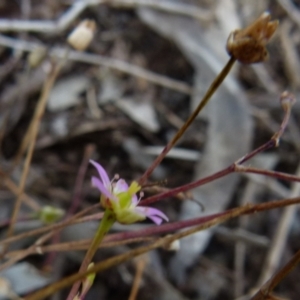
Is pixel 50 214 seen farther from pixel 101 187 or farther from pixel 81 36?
pixel 101 187

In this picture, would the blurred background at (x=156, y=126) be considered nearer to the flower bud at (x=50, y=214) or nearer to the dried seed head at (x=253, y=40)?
the flower bud at (x=50, y=214)

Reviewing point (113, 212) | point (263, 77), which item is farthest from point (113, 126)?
point (113, 212)

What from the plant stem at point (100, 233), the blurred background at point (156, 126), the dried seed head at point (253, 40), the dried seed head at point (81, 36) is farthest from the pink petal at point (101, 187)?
the blurred background at point (156, 126)

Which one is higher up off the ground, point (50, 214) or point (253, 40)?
point (253, 40)

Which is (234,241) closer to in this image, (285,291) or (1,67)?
(285,291)

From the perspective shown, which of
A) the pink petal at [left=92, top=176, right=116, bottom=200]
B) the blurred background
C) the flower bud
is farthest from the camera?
the blurred background

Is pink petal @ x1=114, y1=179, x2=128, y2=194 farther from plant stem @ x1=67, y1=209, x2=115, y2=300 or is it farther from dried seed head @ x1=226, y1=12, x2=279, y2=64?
dried seed head @ x1=226, y1=12, x2=279, y2=64

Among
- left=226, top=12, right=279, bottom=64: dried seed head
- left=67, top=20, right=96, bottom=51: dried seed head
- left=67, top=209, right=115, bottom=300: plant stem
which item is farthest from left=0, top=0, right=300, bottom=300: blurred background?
left=226, top=12, right=279, bottom=64: dried seed head

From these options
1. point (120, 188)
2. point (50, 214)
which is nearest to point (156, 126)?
point (50, 214)
